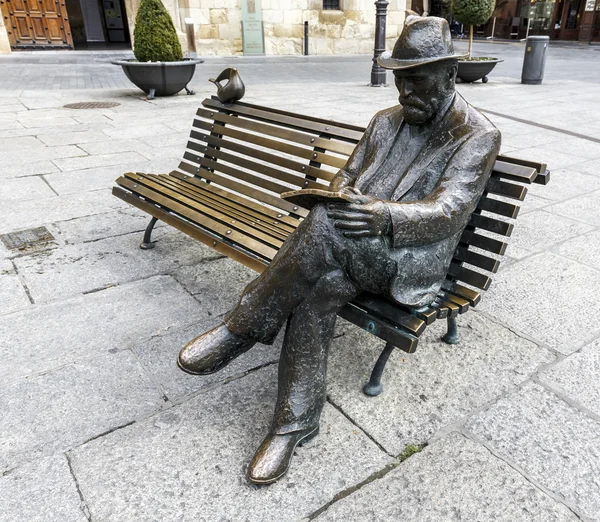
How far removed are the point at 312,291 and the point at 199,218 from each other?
4.64 feet

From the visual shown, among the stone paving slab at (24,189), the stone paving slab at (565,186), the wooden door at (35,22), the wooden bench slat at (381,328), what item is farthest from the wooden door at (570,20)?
the wooden bench slat at (381,328)

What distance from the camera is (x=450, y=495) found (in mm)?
1962

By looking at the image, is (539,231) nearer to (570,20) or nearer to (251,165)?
(251,165)

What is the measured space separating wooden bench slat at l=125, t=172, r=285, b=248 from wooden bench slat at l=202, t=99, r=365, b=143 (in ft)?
2.55

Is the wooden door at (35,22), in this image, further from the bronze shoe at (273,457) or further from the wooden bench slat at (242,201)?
the bronze shoe at (273,457)

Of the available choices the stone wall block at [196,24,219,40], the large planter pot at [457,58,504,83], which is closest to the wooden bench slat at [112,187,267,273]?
the large planter pot at [457,58,504,83]

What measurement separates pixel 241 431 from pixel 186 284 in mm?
1455

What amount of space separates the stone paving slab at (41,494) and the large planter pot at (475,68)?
11.3 m

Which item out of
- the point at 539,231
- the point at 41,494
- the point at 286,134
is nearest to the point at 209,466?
the point at 41,494

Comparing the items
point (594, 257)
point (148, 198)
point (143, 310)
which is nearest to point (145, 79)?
point (148, 198)

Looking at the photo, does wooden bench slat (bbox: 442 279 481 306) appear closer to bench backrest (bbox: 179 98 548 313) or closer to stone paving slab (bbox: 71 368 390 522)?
bench backrest (bbox: 179 98 548 313)

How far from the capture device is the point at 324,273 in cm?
208

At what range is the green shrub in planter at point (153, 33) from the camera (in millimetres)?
9156

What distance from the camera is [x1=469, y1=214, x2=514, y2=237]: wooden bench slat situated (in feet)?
8.03
